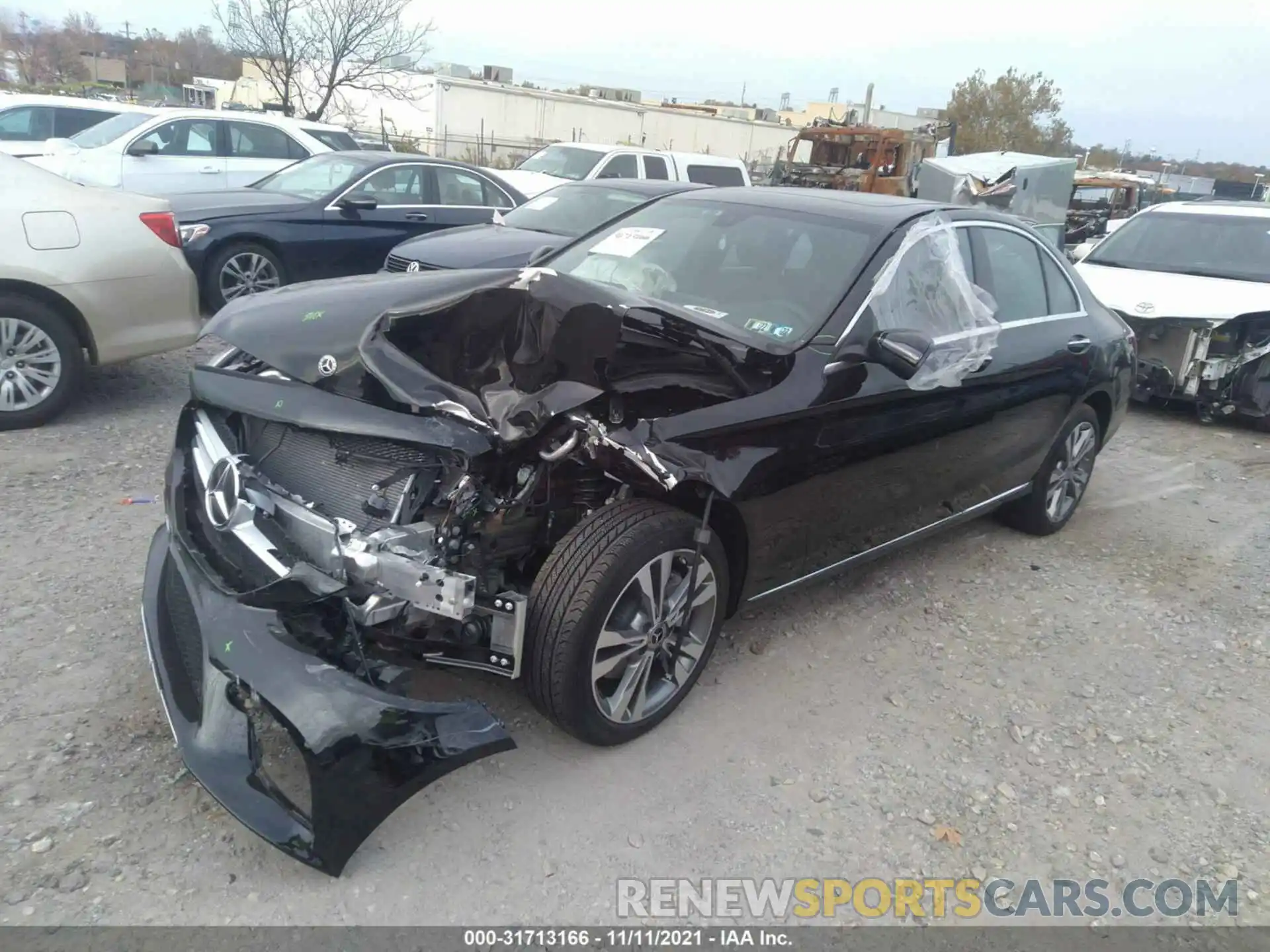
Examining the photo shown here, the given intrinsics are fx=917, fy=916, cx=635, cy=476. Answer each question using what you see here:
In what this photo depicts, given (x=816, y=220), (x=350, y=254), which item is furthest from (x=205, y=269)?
(x=816, y=220)

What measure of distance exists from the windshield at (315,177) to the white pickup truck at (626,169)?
3.35m

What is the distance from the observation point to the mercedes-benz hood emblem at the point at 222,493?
2893 millimetres

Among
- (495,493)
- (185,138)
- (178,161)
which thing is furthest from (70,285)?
(185,138)

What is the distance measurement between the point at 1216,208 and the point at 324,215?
884 cm

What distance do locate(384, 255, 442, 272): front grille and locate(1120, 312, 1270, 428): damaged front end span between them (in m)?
5.96

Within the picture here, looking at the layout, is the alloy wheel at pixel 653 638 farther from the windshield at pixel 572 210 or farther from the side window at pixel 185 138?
the side window at pixel 185 138

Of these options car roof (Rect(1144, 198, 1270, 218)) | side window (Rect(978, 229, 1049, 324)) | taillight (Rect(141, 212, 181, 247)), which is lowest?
taillight (Rect(141, 212, 181, 247))

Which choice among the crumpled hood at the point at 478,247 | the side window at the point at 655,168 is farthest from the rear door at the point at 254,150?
the crumpled hood at the point at 478,247

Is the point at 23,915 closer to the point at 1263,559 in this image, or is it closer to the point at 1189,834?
the point at 1189,834

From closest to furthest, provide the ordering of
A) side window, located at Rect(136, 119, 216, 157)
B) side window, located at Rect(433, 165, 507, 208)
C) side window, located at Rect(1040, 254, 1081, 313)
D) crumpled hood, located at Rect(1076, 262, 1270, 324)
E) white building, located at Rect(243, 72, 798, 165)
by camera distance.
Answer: side window, located at Rect(1040, 254, 1081, 313)
crumpled hood, located at Rect(1076, 262, 1270, 324)
side window, located at Rect(433, 165, 507, 208)
side window, located at Rect(136, 119, 216, 157)
white building, located at Rect(243, 72, 798, 165)

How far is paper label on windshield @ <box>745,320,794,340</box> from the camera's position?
3500mm

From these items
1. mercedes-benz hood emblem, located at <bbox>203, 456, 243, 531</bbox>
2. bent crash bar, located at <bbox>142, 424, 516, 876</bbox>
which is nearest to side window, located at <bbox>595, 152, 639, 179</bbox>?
mercedes-benz hood emblem, located at <bbox>203, 456, 243, 531</bbox>

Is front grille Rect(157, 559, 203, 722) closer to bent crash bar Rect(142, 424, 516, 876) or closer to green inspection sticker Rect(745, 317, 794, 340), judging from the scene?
bent crash bar Rect(142, 424, 516, 876)

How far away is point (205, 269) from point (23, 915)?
21.1 feet
